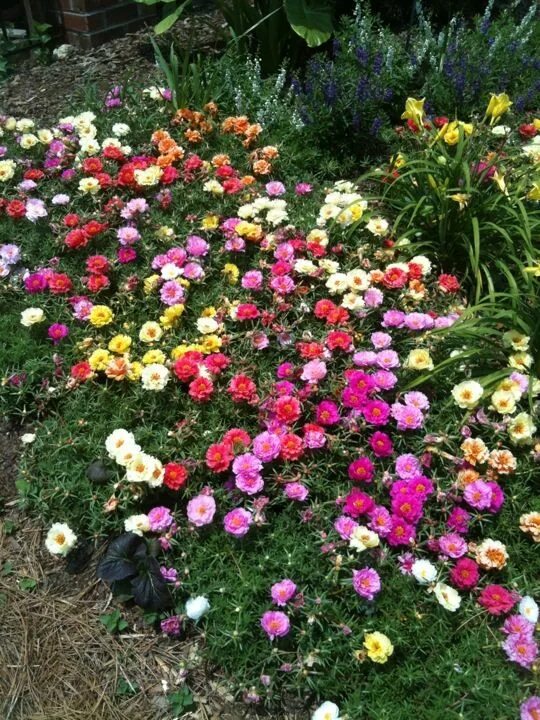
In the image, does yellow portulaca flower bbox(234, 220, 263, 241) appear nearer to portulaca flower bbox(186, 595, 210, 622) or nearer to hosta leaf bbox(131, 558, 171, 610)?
hosta leaf bbox(131, 558, 171, 610)

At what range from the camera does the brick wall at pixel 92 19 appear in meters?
4.83

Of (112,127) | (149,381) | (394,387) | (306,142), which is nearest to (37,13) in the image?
(112,127)

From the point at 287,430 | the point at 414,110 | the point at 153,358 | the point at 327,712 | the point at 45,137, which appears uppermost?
the point at 414,110

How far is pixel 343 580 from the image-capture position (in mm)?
1984

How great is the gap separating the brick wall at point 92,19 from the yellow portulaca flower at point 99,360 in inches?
137

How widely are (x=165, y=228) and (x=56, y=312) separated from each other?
0.67 metres

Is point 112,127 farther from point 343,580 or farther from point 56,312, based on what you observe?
point 343,580

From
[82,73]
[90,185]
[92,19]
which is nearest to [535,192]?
[90,185]

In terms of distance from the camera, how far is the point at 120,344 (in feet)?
8.49

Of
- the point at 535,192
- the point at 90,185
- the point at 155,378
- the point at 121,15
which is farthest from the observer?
the point at 121,15

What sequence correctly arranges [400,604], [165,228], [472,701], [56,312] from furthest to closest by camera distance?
[165,228]
[56,312]
[400,604]
[472,701]

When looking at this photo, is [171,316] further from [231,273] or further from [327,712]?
[327,712]

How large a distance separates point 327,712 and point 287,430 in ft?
3.00

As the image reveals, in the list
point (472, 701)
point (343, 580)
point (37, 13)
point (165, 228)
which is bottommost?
point (472, 701)
